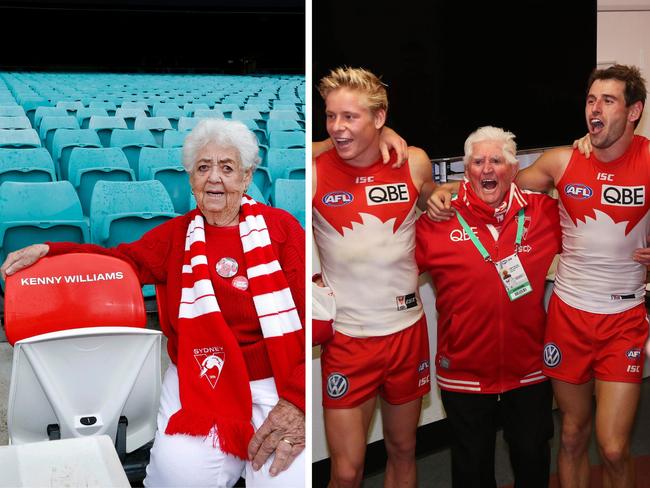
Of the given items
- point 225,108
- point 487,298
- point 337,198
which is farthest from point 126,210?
point 487,298

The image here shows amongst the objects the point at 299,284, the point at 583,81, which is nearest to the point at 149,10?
the point at 299,284

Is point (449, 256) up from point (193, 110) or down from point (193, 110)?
down

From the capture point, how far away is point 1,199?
2.37 metres

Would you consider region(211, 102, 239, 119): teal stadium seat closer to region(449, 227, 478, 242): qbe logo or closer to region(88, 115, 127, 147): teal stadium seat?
region(88, 115, 127, 147): teal stadium seat

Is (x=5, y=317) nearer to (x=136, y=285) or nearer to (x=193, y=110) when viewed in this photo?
(x=136, y=285)

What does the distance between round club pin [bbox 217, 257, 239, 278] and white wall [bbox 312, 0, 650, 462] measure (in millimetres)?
279

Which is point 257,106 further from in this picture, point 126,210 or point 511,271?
point 511,271

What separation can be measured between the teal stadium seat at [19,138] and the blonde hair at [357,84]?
88 centimetres

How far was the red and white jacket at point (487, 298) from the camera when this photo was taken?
92.4 inches

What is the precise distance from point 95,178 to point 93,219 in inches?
5.4

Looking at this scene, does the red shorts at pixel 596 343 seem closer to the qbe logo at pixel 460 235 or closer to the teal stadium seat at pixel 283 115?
the qbe logo at pixel 460 235

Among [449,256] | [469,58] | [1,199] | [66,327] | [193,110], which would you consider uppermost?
[469,58]

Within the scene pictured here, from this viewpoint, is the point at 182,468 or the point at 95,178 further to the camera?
the point at 95,178

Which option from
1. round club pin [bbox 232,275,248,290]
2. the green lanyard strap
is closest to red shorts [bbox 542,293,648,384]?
the green lanyard strap
